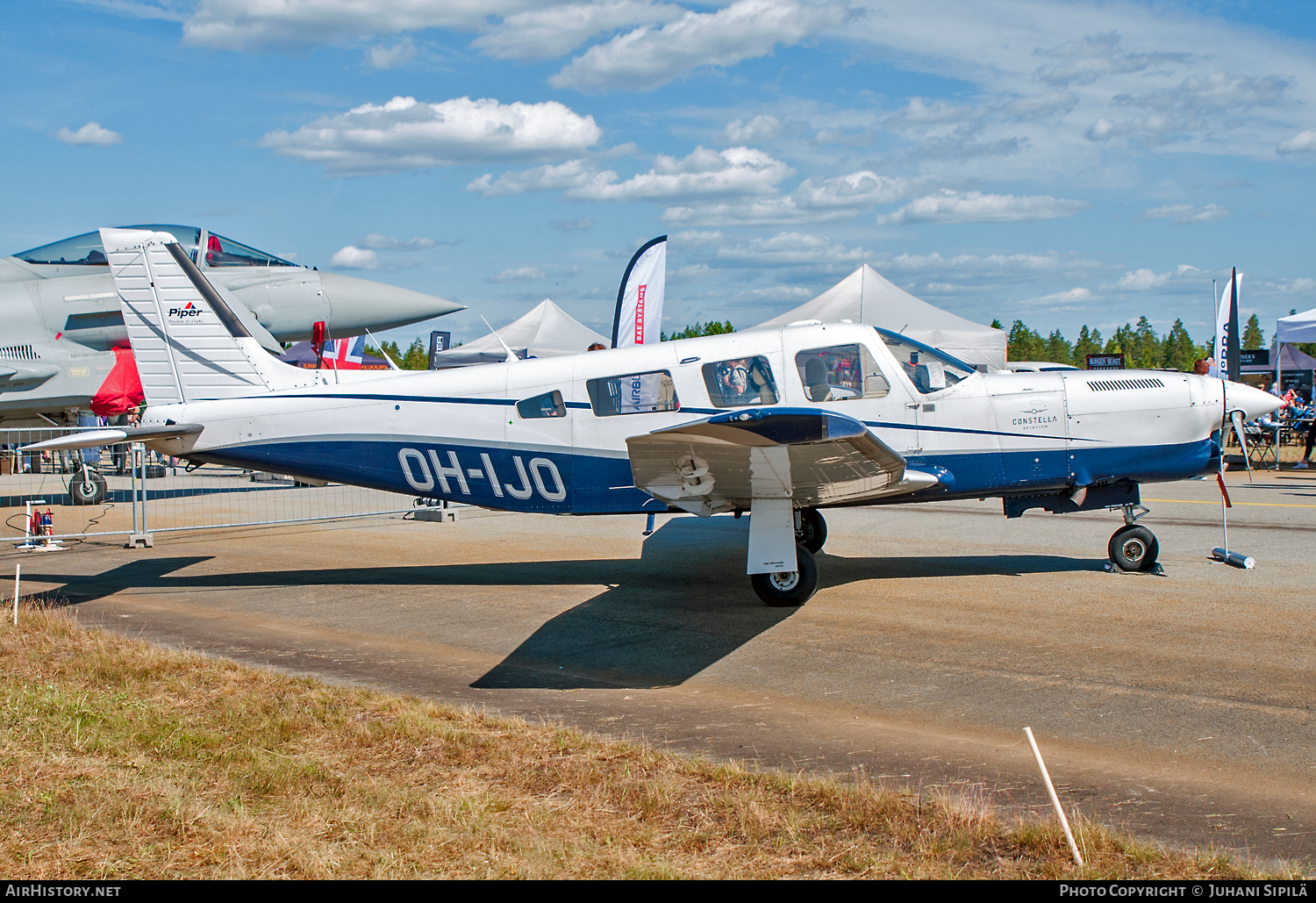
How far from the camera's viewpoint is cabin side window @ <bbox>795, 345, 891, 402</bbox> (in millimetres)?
8789

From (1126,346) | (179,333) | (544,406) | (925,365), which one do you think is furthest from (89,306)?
(1126,346)

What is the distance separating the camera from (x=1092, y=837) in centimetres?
370

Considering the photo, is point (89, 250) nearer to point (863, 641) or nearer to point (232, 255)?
point (232, 255)

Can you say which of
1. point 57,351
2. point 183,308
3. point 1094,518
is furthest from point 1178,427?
point 57,351

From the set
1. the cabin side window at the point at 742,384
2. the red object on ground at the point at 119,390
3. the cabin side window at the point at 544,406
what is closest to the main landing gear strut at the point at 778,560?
the cabin side window at the point at 742,384

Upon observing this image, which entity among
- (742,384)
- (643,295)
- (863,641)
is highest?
(643,295)

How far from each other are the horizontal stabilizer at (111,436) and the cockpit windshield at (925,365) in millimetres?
7135

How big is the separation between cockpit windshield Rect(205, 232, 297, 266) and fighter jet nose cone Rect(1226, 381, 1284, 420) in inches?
603

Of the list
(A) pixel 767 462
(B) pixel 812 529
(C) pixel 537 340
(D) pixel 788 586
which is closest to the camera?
(A) pixel 767 462

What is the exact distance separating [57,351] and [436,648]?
12.4 metres

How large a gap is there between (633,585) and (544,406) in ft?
6.93

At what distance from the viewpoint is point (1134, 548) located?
31.8ft

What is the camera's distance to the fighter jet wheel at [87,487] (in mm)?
17500

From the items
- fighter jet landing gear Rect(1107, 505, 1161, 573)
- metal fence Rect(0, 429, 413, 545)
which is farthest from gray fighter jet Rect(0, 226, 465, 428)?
fighter jet landing gear Rect(1107, 505, 1161, 573)
